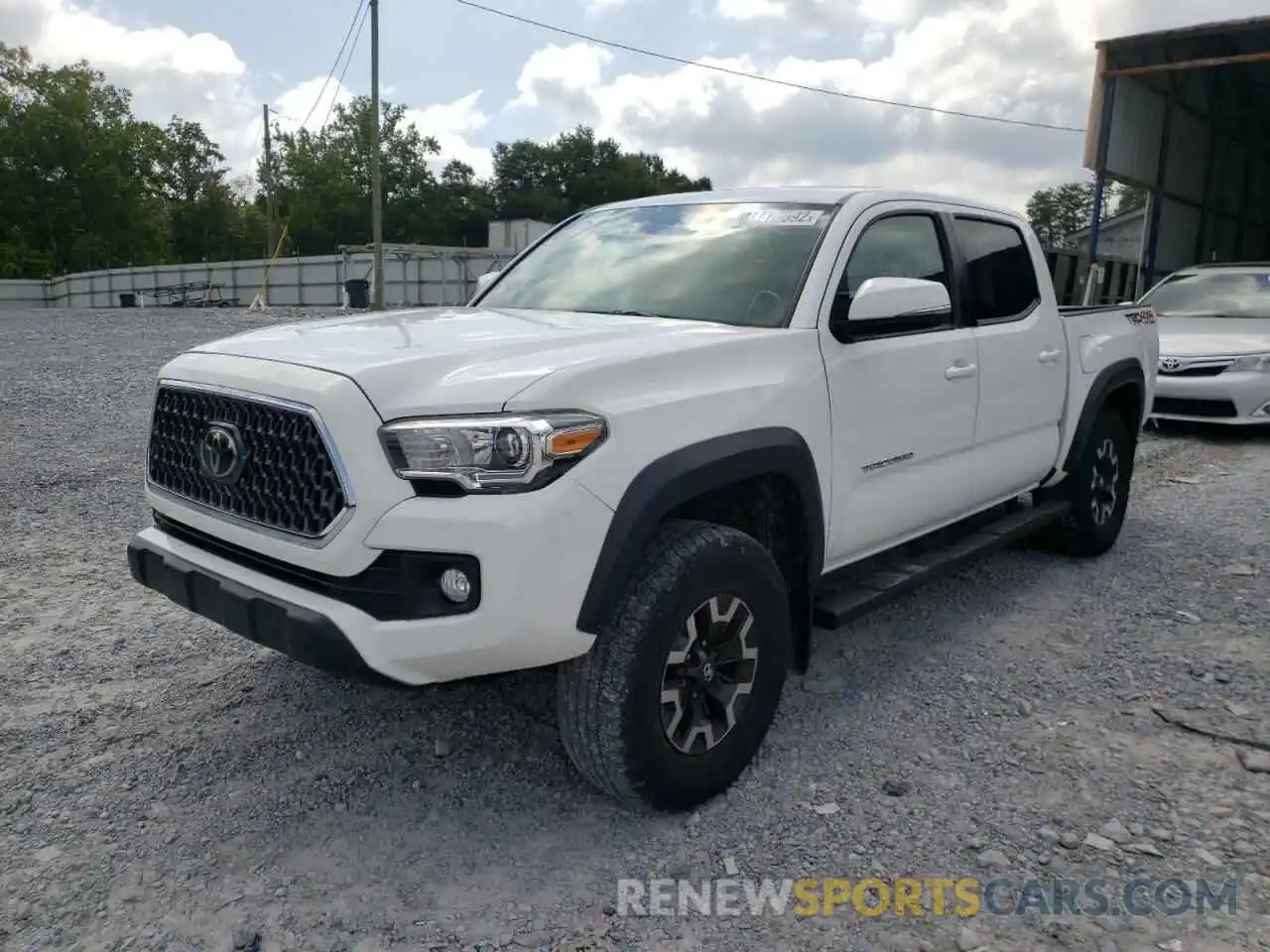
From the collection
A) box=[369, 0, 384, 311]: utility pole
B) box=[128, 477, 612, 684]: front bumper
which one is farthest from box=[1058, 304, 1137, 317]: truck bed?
box=[369, 0, 384, 311]: utility pole

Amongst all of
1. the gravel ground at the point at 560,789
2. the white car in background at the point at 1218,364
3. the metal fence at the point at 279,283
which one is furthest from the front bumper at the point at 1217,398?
the metal fence at the point at 279,283

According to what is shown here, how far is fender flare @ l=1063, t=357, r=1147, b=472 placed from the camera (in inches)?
197

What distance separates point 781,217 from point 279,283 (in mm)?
33100

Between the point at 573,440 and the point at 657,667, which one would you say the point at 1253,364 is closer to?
the point at 657,667

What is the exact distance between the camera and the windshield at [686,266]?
3.46 metres

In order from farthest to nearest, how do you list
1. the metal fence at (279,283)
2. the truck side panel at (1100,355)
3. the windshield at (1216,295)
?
the metal fence at (279,283), the windshield at (1216,295), the truck side panel at (1100,355)

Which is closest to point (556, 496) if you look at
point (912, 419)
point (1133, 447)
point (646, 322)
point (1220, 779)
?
point (646, 322)

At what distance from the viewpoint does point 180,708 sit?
3.54 m

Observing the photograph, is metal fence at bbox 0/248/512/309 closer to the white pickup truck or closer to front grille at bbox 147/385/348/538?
the white pickup truck

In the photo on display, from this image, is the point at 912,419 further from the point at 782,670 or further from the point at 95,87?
the point at 95,87

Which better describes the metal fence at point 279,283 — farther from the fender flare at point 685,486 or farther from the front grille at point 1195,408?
the fender flare at point 685,486

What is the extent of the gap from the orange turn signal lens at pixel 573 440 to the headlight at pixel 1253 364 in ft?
27.2

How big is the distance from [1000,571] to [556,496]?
356 cm

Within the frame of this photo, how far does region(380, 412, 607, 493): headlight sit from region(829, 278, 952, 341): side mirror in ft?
4.28
